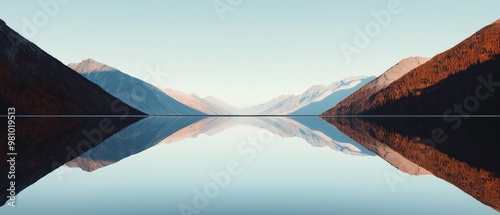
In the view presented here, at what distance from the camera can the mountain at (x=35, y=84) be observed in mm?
138000

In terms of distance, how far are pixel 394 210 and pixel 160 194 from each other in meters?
7.62

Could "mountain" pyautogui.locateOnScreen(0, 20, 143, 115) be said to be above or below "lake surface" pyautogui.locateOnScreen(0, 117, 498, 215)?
above

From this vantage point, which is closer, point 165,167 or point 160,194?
point 160,194

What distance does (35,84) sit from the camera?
155500mm

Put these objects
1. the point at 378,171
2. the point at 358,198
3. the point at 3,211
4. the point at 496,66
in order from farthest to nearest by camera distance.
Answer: the point at 496,66
the point at 378,171
the point at 358,198
the point at 3,211

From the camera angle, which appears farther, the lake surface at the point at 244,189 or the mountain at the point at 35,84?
the mountain at the point at 35,84

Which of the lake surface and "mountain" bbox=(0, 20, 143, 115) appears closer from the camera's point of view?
the lake surface

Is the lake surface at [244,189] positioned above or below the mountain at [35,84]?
below

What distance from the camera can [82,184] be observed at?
16.9 metres

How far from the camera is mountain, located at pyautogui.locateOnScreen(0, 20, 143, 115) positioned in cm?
13800

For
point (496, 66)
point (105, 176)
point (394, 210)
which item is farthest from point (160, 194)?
point (496, 66)

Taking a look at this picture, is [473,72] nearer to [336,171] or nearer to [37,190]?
[336,171]

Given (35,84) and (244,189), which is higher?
(35,84)

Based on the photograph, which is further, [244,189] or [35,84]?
[35,84]
